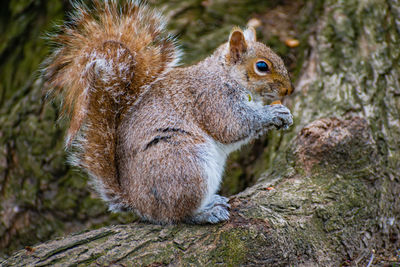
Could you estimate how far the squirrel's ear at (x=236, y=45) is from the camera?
7.28 ft

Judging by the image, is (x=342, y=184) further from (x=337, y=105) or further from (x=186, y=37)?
(x=186, y=37)

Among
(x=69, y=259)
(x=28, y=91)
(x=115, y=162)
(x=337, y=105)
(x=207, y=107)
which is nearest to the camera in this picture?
(x=69, y=259)

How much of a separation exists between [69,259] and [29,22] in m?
2.36

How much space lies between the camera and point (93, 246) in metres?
1.64

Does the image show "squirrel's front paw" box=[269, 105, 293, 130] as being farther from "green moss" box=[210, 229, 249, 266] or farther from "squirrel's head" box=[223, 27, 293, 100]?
"green moss" box=[210, 229, 249, 266]

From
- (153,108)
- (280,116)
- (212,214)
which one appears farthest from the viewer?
(280,116)

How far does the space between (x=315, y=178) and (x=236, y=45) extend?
895mm

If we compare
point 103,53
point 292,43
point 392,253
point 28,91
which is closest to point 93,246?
point 103,53

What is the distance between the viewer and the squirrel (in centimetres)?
182

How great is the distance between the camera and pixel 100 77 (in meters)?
1.90

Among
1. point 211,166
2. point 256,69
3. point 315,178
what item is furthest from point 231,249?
point 256,69

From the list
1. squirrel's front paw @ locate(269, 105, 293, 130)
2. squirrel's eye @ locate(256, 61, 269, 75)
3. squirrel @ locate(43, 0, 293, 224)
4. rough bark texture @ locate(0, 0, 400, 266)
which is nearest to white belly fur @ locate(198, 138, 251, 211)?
squirrel @ locate(43, 0, 293, 224)

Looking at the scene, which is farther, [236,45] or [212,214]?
[236,45]

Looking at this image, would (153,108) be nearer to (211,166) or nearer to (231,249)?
(211,166)
